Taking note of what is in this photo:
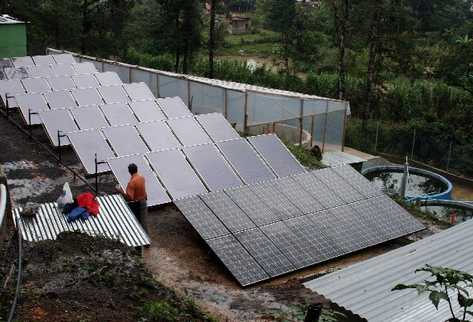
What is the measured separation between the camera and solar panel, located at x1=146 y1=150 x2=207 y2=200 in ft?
44.1

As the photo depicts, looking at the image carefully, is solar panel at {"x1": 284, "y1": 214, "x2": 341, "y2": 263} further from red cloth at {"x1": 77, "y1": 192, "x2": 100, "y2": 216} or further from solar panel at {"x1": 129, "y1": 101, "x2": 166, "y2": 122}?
solar panel at {"x1": 129, "y1": 101, "x2": 166, "y2": 122}

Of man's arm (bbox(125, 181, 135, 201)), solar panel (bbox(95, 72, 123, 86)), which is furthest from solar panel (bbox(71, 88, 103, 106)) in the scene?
man's arm (bbox(125, 181, 135, 201))

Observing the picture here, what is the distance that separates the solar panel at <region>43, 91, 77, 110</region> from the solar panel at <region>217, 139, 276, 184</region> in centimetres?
606

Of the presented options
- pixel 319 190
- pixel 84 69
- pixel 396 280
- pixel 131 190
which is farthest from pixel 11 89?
pixel 396 280

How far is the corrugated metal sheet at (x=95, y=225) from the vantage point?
10.5 meters

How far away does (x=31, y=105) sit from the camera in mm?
18109

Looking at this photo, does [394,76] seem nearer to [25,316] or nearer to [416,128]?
[416,128]

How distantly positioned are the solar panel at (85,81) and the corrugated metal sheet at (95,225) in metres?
10.2

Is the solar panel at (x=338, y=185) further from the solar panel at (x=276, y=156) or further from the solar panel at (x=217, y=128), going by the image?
the solar panel at (x=217, y=128)

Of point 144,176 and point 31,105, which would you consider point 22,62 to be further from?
point 144,176

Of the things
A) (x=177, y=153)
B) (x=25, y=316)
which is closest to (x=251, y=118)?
(x=177, y=153)

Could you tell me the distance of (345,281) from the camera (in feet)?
27.7

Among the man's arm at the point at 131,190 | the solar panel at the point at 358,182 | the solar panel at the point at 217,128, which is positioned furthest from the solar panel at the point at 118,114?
the solar panel at the point at 358,182

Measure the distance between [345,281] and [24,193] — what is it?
27.5 ft
